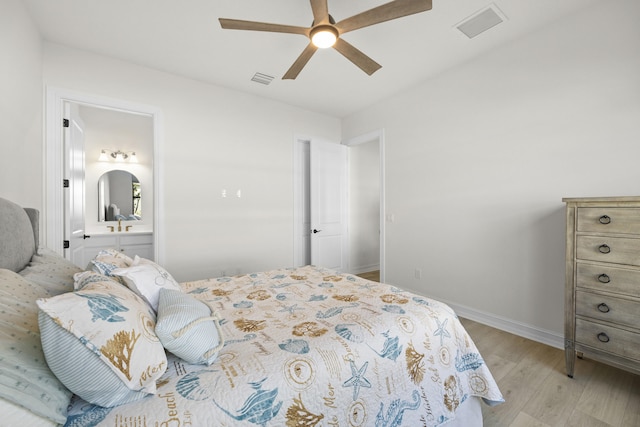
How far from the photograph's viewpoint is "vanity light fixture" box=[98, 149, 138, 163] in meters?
4.49

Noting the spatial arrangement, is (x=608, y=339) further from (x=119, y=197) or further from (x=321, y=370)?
(x=119, y=197)

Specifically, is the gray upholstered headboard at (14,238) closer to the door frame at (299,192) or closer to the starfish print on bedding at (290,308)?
the starfish print on bedding at (290,308)

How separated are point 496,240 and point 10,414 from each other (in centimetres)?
325

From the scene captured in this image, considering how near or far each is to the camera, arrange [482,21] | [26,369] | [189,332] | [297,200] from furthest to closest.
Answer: [297,200] < [482,21] < [189,332] < [26,369]

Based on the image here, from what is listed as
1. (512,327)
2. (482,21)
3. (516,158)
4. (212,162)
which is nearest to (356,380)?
(512,327)

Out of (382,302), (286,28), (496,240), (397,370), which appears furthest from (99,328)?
(496,240)

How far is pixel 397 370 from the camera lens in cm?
116

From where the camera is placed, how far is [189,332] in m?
0.95

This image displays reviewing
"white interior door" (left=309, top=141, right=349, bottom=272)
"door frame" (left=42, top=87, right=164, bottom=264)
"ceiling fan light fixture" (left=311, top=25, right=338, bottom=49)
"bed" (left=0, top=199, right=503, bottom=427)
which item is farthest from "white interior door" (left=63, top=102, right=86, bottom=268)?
"white interior door" (left=309, top=141, right=349, bottom=272)

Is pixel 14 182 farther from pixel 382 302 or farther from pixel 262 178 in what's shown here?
pixel 382 302

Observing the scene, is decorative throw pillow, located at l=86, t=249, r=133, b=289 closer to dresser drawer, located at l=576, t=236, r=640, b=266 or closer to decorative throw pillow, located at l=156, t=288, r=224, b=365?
decorative throw pillow, located at l=156, t=288, r=224, b=365

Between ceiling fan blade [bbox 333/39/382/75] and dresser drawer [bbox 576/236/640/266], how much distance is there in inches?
75.5

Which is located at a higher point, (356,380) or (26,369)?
(26,369)

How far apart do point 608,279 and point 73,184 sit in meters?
4.58
